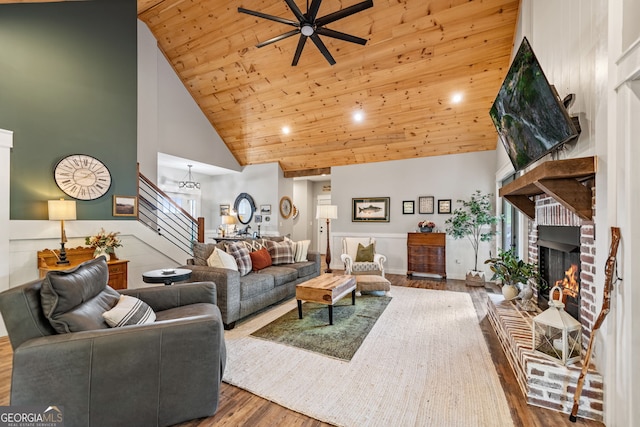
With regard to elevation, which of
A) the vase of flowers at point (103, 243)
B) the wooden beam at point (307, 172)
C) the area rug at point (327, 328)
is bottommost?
the area rug at point (327, 328)

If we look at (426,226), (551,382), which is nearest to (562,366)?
(551,382)

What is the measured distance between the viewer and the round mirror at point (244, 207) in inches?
298

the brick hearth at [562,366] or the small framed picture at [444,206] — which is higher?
the small framed picture at [444,206]

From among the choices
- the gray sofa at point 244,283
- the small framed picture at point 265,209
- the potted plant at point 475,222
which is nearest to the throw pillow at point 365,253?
the gray sofa at point 244,283

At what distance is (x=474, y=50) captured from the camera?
383cm

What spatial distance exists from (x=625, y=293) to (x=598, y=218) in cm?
49

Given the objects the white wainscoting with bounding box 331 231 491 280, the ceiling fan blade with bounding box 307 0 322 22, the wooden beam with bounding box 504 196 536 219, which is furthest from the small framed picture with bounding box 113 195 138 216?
the wooden beam with bounding box 504 196 536 219

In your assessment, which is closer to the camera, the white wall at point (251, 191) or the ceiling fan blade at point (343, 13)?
the ceiling fan blade at point (343, 13)

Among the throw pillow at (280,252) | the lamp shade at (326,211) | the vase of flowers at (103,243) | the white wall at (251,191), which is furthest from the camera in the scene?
the white wall at (251,191)

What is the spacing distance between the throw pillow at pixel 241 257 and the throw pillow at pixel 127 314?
5.34ft

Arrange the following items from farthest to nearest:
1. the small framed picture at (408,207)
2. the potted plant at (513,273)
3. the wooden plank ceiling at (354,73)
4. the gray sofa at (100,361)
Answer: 1. the small framed picture at (408,207)
2. the wooden plank ceiling at (354,73)
3. the potted plant at (513,273)
4. the gray sofa at (100,361)

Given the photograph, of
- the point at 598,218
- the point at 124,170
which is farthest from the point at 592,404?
the point at 124,170

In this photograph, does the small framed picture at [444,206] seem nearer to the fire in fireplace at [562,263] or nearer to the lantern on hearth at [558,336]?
the fire in fireplace at [562,263]

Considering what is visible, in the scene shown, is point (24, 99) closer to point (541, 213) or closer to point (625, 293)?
point (625, 293)
